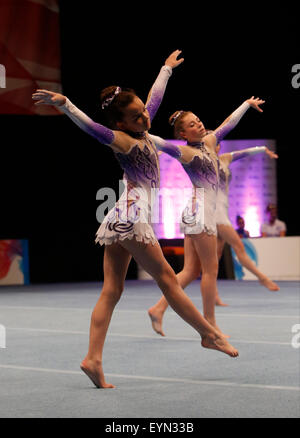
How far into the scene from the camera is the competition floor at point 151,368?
13.8 ft

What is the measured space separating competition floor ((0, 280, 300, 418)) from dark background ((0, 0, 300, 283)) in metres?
5.80

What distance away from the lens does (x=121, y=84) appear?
15180 mm

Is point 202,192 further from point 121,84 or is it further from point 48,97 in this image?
point 121,84

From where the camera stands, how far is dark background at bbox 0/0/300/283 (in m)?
13.8

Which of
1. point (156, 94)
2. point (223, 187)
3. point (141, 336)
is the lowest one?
point (141, 336)

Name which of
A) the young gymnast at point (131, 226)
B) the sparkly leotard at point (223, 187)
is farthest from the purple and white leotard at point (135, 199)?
the sparkly leotard at point (223, 187)

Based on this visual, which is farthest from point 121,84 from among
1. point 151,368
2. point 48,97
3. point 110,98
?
point 48,97

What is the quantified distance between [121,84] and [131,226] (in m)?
11.2

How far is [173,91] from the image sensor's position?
1571 centimetres

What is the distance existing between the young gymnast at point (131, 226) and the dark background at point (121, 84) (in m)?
9.37

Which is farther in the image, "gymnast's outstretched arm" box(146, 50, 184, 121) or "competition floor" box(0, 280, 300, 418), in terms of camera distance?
"gymnast's outstretched arm" box(146, 50, 184, 121)

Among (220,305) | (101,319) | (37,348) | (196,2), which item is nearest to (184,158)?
(101,319)

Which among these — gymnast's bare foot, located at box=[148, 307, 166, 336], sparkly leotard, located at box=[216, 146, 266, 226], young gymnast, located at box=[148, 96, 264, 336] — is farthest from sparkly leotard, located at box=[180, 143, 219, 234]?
sparkly leotard, located at box=[216, 146, 266, 226]

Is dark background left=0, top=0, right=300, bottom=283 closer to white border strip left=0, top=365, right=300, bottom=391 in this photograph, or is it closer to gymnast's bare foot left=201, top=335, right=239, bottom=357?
white border strip left=0, top=365, right=300, bottom=391
